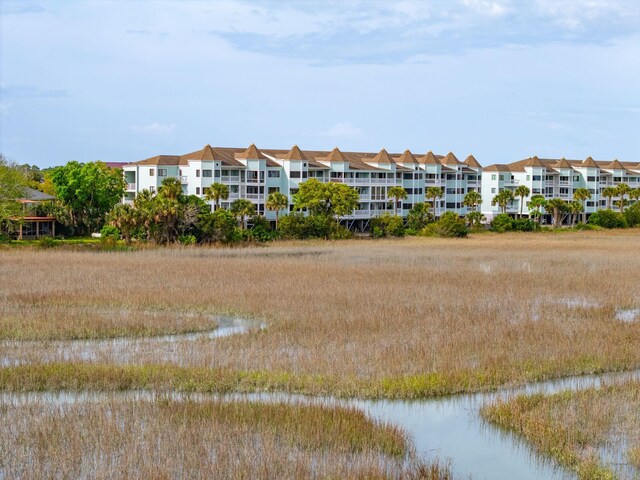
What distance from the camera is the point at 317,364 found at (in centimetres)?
2050

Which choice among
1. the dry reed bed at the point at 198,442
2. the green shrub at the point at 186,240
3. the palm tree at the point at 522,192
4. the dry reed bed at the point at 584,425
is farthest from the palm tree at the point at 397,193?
the dry reed bed at the point at 198,442

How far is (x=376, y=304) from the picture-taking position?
31.1m

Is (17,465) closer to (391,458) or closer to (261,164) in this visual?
(391,458)

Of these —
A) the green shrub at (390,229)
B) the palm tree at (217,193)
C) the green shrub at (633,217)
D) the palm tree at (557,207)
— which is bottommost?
the green shrub at (390,229)

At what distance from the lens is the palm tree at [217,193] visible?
255 feet

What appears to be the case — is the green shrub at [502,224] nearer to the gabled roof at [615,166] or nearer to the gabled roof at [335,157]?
the gabled roof at [335,157]

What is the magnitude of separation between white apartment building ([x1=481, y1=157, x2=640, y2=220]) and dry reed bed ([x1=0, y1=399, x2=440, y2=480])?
325ft

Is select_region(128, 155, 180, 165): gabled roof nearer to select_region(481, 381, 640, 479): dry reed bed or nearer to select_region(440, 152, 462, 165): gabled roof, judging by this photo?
select_region(440, 152, 462, 165): gabled roof

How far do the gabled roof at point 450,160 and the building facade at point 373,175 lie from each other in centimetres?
13

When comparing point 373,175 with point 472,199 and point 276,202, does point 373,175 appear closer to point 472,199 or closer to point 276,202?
point 472,199

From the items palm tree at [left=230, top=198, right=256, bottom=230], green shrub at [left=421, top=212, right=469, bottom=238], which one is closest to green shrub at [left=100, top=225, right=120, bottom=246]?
palm tree at [left=230, top=198, right=256, bottom=230]

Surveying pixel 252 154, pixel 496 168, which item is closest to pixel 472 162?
pixel 496 168

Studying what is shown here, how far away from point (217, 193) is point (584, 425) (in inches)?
2506

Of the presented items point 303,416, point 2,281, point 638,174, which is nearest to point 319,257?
point 2,281
